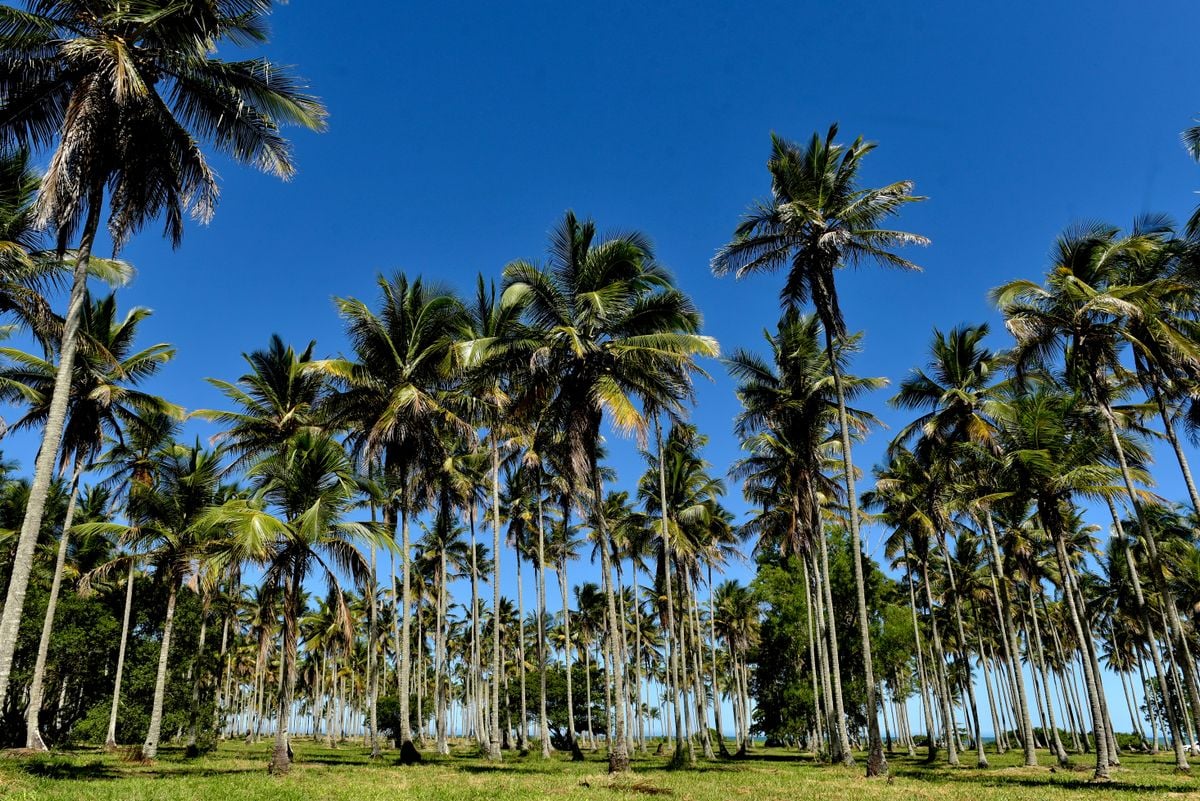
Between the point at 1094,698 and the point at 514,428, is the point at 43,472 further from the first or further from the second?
the point at 1094,698

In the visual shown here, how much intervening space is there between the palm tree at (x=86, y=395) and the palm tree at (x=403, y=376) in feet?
21.9

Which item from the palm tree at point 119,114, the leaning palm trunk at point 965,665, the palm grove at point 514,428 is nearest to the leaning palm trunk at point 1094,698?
the palm grove at point 514,428

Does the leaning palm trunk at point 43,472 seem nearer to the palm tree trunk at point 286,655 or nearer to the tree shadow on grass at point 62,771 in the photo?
the tree shadow on grass at point 62,771

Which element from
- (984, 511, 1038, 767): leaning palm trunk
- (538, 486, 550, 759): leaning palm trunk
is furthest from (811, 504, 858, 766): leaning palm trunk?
(538, 486, 550, 759): leaning palm trunk

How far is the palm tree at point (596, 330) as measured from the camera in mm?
19969

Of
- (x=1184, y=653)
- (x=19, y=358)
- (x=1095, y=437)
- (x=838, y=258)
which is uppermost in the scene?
(x=838, y=258)

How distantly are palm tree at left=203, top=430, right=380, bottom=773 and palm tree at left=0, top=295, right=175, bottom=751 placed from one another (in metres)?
6.79

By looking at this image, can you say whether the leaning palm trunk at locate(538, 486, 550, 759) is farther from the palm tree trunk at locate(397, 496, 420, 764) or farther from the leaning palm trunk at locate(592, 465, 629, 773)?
the leaning palm trunk at locate(592, 465, 629, 773)

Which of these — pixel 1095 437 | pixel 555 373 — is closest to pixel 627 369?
pixel 555 373

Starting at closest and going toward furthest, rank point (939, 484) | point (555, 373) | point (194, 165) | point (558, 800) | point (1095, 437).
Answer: point (558, 800) → point (194, 165) → point (555, 373) → point (1095, 437) → point (939, 484)

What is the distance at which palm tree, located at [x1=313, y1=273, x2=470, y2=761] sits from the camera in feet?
76.7

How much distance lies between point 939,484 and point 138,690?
3667 centimetres

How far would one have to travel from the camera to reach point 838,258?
2100 centimetres

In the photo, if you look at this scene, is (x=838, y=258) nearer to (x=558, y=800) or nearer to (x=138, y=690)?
(x=558, y=800)
